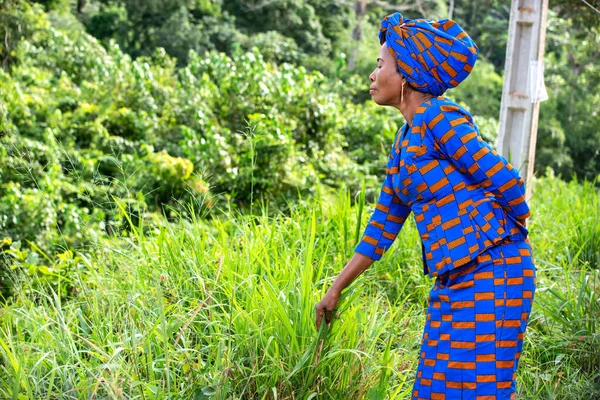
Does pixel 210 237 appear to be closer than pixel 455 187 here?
No

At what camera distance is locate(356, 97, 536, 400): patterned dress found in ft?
7.36

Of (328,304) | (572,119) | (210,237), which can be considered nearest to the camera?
(328,304)

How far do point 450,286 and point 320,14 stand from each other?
89.2ft

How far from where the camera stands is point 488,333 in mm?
2244

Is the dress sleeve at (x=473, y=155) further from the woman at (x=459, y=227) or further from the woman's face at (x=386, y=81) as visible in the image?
the woman's face at (x=386, y=81)

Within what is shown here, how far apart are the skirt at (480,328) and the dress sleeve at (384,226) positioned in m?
0.25

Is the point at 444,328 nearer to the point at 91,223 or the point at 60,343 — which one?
the point at 60,343

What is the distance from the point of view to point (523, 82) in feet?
18.0

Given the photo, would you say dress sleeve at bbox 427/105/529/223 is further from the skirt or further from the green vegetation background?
the green vegetation background

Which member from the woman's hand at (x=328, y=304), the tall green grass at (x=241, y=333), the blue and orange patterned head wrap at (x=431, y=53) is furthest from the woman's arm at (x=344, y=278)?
the blue and orange patterned head wrap at (x=431, y=53)

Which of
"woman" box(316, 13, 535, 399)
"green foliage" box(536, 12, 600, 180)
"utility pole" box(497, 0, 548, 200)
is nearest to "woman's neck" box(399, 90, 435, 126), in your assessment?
"woman" box(316, 13, 535, 399)

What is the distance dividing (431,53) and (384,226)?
569 millimetres

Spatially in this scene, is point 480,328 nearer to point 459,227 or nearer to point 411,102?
point 459,227

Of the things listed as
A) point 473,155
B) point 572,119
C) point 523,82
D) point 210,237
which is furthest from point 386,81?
point 572,119
